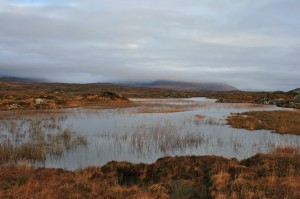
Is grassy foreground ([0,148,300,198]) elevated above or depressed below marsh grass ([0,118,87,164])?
above

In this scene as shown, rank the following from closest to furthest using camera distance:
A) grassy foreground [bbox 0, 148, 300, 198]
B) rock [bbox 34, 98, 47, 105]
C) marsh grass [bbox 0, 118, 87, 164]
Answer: grassy foreground [bbox 0, 148, 300, 198] → marsh grass [bbox 0, 118, 87, 164] → rock [bbox 34, 98, 47, 105]

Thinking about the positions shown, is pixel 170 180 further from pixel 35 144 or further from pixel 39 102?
pixel 39 102

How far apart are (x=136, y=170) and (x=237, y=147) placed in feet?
28.7

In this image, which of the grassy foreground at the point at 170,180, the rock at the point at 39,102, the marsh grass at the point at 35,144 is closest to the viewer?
the grassy foreground at the point at 170,180

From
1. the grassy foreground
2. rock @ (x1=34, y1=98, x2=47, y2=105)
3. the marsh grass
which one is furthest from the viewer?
rock @ (x1=34, y1=98, x2=47, y2=105)

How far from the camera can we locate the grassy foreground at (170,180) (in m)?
9.91

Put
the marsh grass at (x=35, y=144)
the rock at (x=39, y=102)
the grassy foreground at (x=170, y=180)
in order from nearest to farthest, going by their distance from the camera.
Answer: the grassy foreground at (x=170, y=180), the marsh grass at (x=35, y=144), the rock at (x=39, y=102)

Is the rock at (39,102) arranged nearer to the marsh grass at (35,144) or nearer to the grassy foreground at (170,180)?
the marsh grass at (35,144)

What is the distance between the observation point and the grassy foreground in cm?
991

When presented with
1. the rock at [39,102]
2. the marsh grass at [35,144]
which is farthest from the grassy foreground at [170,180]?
the rock at [39,102]

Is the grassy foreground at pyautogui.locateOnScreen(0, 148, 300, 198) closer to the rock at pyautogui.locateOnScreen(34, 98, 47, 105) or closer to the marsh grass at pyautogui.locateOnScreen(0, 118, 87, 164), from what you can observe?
the marsh grass at pyautogui.locateOnScreen(0, 118, 87, 164)

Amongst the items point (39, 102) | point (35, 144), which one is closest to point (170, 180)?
point (35, 144)

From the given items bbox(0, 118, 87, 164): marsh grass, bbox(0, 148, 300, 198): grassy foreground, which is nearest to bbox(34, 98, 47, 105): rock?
bbox(0, 118, 87, 164): marsh grass

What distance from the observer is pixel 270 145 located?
20016 millimetres
